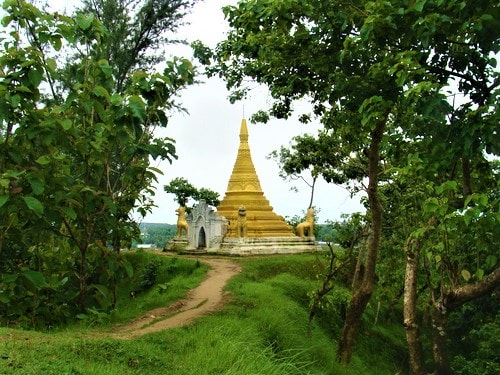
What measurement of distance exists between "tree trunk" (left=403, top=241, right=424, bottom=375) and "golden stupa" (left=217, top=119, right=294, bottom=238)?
12.8 metres

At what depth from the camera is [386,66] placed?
6.15 metres

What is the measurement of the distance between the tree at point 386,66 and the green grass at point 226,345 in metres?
1.75

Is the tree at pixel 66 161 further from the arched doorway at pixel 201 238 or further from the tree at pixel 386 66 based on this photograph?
the arched doorway at pixel 201 238

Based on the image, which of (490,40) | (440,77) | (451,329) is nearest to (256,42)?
(440,77)

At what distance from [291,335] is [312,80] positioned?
173 inches

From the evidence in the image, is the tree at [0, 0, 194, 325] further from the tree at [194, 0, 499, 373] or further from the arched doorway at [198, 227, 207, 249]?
the arched doorway at [198, 227, 207, 249]

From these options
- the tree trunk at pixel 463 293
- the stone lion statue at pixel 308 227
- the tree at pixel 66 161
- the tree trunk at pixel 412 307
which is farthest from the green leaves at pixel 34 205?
the stone lion statue at pixel 308 227

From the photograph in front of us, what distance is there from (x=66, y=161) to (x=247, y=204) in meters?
16.8

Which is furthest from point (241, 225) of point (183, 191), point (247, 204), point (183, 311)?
point (183, 311)

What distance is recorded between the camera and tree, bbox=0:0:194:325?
6008 mm

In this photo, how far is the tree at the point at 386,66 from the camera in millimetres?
5418

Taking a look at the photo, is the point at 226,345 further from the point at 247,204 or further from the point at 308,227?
the point at 308,227

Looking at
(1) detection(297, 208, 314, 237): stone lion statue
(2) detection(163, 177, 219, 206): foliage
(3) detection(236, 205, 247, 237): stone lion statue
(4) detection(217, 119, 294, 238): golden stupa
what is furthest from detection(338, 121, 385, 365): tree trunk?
(2) detection(163, 177, 219, 206): foliage

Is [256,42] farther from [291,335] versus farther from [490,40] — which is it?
[291,335]
